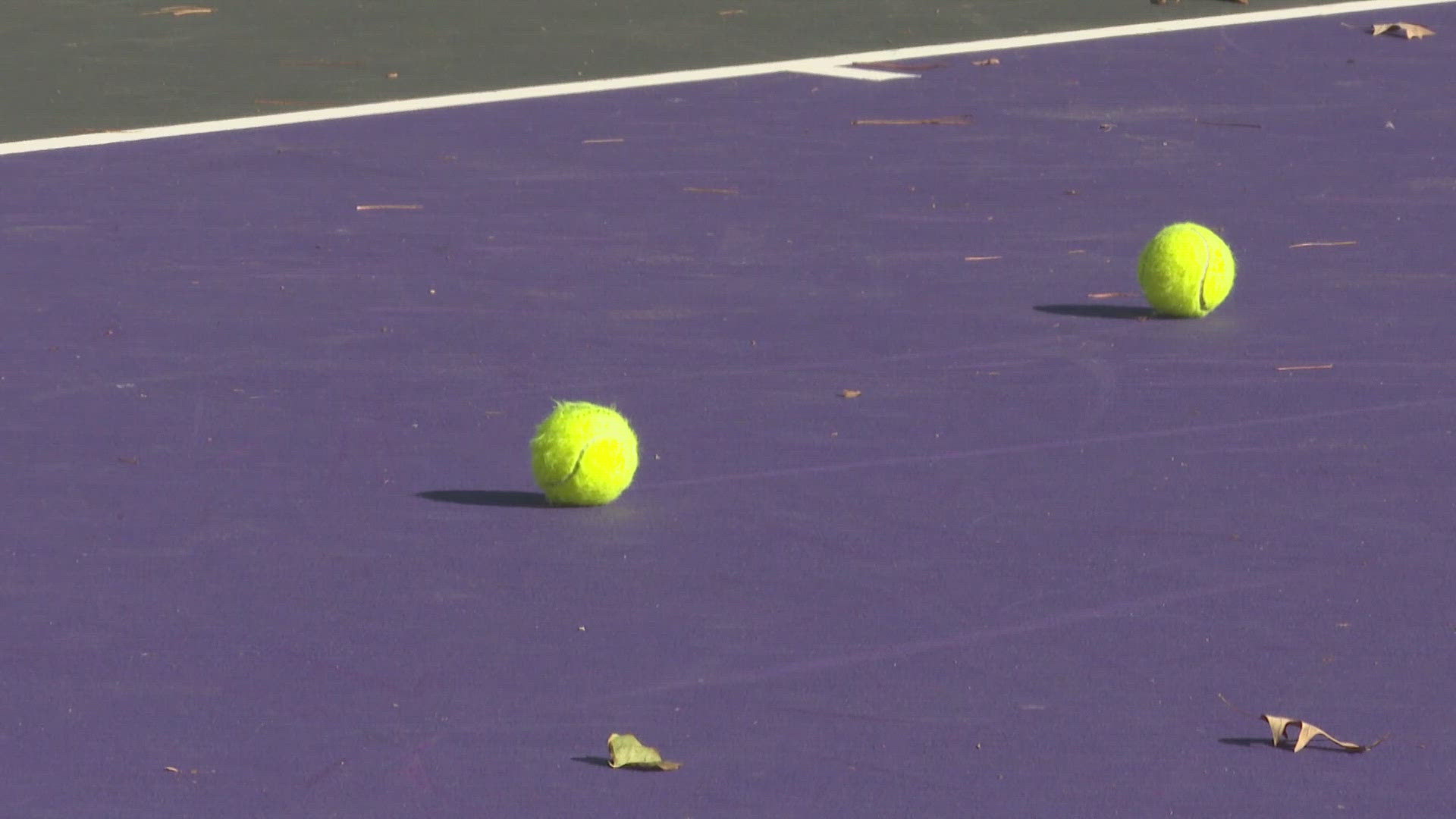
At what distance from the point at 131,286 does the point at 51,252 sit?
590 mm

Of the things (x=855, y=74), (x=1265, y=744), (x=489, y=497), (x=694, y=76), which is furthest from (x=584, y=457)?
(x=855, y=74)

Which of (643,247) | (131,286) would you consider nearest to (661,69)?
(643,247)

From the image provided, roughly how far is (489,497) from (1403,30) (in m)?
7.97

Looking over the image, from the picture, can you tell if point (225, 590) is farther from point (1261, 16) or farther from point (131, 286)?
point (1261, 16)

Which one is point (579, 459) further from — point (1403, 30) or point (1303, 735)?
point (1403, 30)

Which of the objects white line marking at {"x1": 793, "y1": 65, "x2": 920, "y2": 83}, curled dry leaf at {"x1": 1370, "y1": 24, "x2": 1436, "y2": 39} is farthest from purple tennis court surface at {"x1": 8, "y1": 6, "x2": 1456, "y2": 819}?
curled dry leaf at {"x1": 1370, "y1": 24, "x2": 1436, "y2": 39}

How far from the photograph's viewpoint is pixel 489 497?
19.8 feet

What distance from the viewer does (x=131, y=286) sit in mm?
8148

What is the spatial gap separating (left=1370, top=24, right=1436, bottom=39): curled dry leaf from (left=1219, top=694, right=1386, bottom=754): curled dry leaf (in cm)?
868

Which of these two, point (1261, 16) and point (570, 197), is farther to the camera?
point (1261, 16)

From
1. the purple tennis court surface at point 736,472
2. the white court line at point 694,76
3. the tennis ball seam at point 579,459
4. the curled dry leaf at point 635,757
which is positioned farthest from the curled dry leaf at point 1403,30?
the curled dry leaf at point 635,757

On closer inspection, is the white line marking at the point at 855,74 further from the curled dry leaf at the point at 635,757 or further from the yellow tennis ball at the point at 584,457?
the curled dry leaf at the point at 635,757

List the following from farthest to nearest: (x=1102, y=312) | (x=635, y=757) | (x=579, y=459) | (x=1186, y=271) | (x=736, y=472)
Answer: (x=1102, y=312) → (x=1186, y=271) → (x=736, y=472) → (x=579, y=459) → (x=635, y=757)

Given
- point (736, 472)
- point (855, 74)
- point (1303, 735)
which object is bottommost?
point (855, 74)
